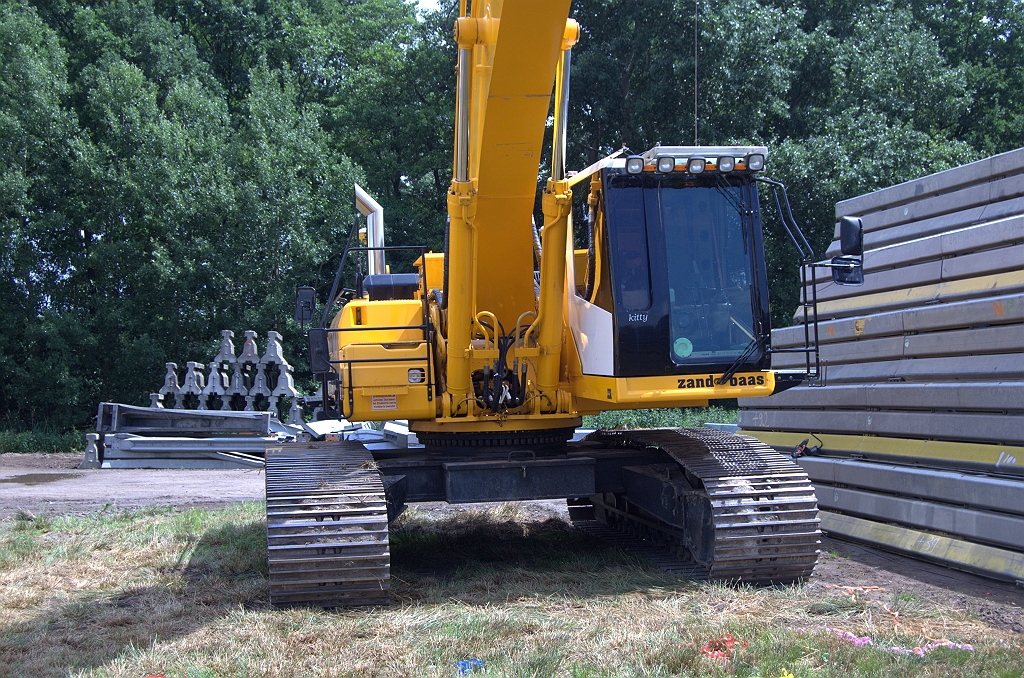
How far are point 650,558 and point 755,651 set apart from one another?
2.69 m

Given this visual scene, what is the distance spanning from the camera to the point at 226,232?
848 inches

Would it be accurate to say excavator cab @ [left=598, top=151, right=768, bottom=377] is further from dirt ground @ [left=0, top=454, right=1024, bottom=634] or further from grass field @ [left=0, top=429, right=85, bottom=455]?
grass field @ [left=0, top=429, right=85, bottom=455]

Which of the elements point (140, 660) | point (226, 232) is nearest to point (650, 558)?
point (140, 660)

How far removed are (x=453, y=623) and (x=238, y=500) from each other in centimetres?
713

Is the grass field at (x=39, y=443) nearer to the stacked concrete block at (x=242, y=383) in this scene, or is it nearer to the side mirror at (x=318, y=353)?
the stacked concrete block at (x=242, y=383)

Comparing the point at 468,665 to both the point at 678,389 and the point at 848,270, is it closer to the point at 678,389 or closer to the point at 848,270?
the point at 678,389

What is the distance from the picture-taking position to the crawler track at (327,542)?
576cm

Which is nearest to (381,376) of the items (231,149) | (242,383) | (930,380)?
(930,380)

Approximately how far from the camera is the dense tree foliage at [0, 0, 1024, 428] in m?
20.9

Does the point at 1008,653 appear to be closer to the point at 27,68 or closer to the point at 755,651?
the point at 755,651

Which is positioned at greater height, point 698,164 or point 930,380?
point 698,164

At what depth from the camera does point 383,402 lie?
6824 millimetres

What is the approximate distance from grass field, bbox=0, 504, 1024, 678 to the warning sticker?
49.4 inches

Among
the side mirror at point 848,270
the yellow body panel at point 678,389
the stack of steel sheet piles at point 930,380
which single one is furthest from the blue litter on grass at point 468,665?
the stack of steel sheet piles at point 930,380
